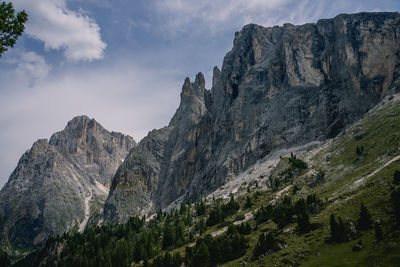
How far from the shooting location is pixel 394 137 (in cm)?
11438

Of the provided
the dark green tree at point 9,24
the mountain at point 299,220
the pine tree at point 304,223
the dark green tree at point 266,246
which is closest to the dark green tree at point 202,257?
the mountain at point 299,220

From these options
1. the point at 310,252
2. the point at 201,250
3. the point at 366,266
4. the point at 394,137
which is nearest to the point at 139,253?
the point at 201,250

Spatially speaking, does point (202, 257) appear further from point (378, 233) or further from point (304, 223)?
point (378, 233)

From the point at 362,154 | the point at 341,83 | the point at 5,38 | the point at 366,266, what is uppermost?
the point at 341,83

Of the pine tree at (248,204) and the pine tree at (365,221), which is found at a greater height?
the pine tree at (248,204)

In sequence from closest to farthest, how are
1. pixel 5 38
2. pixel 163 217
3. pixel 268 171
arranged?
pixel 5 38, pixel 268 171, pixel 163 217

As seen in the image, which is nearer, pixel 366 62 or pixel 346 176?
pixel 346 176

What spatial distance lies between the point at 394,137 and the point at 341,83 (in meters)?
87.4

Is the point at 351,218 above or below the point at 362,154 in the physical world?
below

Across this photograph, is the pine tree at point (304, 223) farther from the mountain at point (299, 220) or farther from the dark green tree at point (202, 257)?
the dark green tree at point (202, 257)

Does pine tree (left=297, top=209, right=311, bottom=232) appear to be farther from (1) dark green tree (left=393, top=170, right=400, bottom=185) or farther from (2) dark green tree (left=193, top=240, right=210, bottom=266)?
(2) dark green tree (left=193, top=240, right=210, bottom=266)

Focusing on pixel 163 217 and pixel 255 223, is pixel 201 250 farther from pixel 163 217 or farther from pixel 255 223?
pixel 163 217

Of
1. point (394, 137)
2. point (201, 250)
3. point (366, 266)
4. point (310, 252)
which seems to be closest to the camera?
point (366, 266)

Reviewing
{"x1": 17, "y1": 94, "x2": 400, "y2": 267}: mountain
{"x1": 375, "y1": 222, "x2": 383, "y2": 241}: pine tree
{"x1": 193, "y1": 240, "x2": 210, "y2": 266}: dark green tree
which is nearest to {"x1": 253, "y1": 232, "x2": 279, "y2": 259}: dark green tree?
{"x1": 17, "y1": 94, "x2": 400, "y2": 267}: mountain
